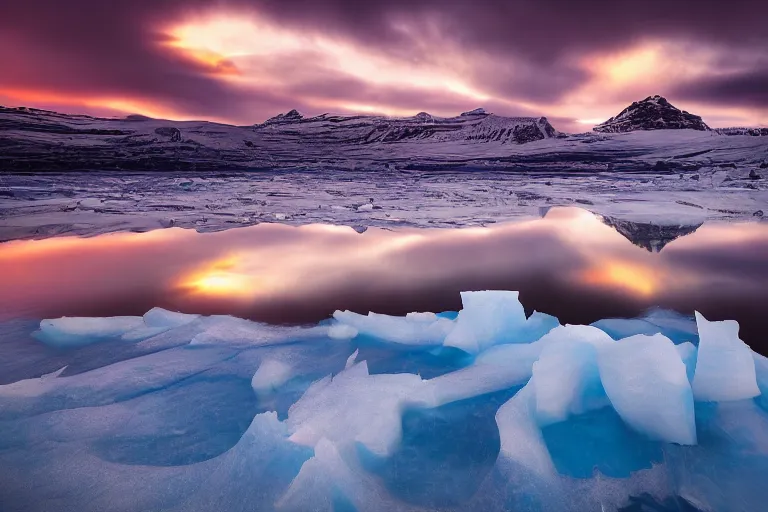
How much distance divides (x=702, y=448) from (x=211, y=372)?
7.16 ft

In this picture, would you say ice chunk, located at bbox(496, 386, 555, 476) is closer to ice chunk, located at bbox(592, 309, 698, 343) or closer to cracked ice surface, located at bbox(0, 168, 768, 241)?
ice chunk, located at bbox(592, 309, 698, 343)

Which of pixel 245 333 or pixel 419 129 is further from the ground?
pixel 419 129

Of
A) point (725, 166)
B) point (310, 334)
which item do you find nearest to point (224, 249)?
point (310, 334)

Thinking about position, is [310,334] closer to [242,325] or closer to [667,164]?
[242,325]

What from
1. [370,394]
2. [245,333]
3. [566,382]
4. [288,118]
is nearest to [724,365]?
[566,382]

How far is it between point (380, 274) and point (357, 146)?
31354 mm

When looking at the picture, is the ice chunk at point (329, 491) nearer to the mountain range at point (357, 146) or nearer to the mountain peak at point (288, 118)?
the mountain range at point (357, 146)

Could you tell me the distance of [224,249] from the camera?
15.5ft

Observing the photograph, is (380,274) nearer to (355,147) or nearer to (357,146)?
(355,147)

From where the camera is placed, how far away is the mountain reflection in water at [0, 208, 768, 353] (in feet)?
9.95

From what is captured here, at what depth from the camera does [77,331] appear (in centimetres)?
257

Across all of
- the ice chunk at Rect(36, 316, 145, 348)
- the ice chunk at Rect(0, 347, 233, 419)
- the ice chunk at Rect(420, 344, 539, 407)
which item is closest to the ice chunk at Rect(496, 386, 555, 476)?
the ice chunk at Rect(420, 344, 539, 407)

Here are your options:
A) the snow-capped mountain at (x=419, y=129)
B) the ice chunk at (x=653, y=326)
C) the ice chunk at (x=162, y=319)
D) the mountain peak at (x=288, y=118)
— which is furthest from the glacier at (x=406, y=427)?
the mountain peak at (x=288, y=118)

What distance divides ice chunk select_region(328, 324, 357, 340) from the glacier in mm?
179
